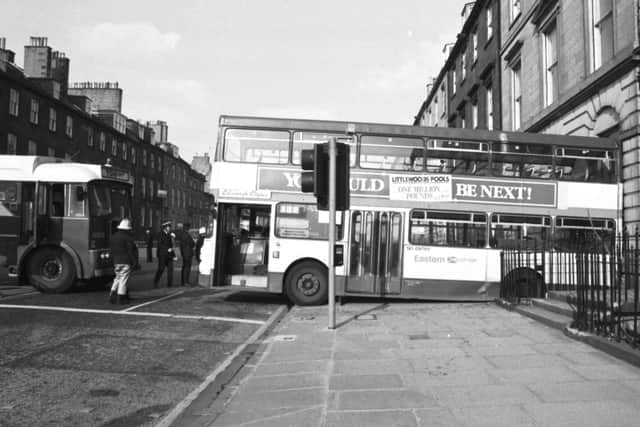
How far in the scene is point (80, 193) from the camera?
38.8 feet

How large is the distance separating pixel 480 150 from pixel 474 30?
712 inches

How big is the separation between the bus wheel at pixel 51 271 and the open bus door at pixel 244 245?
12.0 ft

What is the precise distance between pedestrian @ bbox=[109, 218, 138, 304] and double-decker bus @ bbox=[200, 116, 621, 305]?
58.5 inches

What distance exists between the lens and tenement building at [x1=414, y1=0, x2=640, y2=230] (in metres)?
12.2

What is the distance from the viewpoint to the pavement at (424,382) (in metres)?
3.86

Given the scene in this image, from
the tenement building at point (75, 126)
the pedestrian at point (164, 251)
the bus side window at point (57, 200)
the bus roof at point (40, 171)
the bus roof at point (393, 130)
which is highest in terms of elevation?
the tenement building at point (75, 126)

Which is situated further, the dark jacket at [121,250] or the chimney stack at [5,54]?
the chimney stack at [5,54]

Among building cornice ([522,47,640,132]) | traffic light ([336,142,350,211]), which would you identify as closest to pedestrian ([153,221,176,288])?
traffic light ([336,142,350,211])

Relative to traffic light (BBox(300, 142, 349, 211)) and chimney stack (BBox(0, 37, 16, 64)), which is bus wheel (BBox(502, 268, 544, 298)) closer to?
traffic light (BBox(300, 142, 349, 211))

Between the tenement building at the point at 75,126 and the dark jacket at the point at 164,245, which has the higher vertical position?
the tenement building at the point at 75,126

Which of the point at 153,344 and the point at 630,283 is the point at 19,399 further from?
the point at 630,283

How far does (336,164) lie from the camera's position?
25.9ft

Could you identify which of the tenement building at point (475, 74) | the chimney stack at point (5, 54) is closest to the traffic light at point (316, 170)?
the tenement building at point (475, 74)

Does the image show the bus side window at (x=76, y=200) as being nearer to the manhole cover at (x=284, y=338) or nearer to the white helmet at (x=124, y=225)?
the white helmet at (x=124, y=225)
